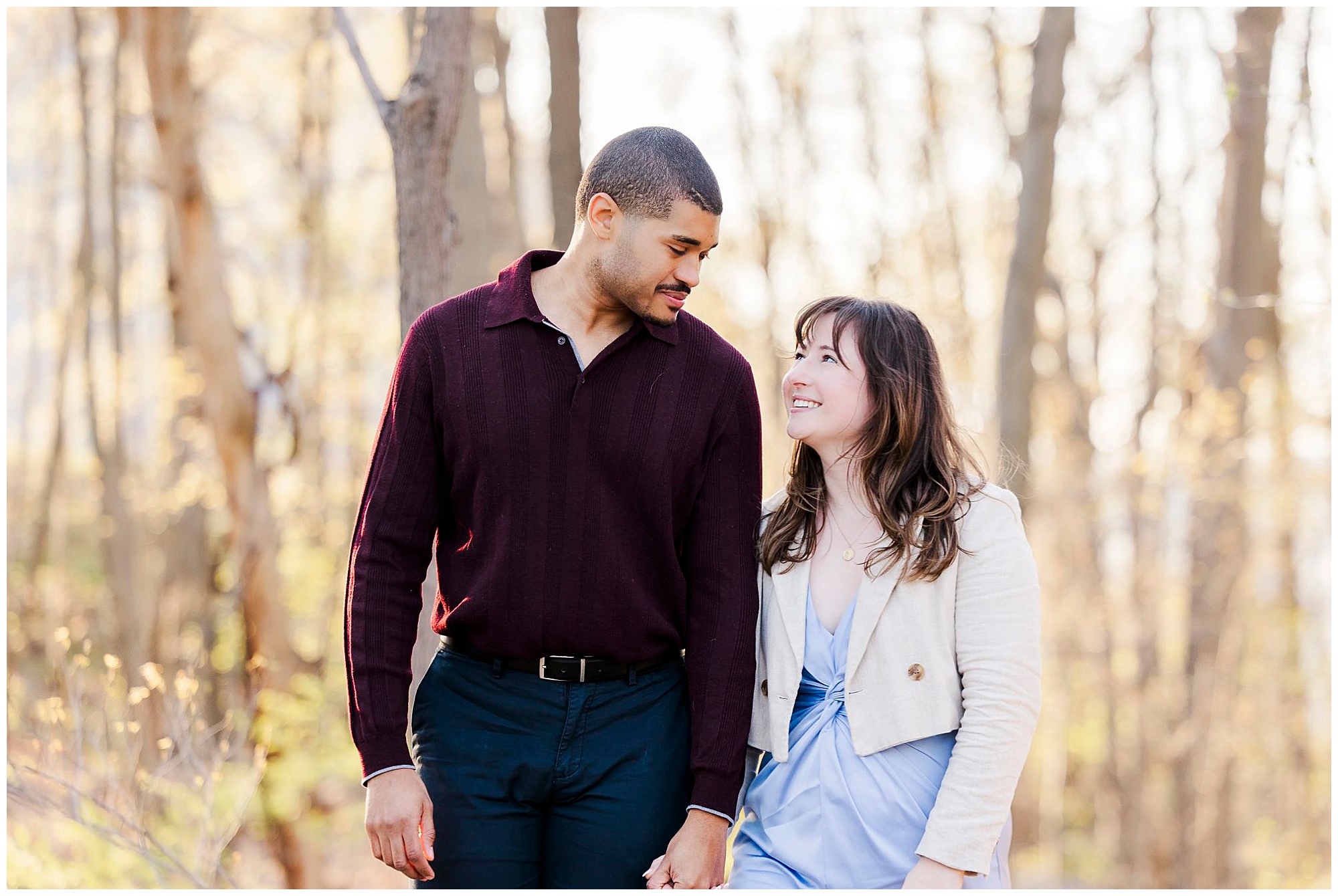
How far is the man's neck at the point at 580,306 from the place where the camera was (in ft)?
8.54

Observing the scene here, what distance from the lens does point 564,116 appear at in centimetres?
427

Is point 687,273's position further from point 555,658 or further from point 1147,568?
point 1147,568

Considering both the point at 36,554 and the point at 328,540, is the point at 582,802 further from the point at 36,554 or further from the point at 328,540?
the point at 36,554

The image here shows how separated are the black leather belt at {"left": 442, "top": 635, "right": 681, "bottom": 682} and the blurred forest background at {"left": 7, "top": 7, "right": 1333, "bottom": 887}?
4.34 m

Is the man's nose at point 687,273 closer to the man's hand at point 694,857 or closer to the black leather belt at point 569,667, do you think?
the black leather belt at point 569,667

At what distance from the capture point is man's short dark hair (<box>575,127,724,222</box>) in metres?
2.47

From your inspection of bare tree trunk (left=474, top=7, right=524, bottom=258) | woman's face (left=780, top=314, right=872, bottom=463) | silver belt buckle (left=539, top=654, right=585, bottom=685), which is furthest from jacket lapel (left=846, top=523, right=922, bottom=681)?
bare tree trunk (left=474, top=7, right=524, bottom=258)

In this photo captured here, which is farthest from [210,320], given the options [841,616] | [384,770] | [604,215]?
[841,616]

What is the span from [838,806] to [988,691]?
40 cm

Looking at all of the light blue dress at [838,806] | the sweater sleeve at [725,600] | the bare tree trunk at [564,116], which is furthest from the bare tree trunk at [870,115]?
the light blue dress at [838,806]

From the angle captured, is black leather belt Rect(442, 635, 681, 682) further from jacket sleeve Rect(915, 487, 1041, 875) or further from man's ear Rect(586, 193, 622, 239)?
man's ear Rect(586, 193, 622, 239)

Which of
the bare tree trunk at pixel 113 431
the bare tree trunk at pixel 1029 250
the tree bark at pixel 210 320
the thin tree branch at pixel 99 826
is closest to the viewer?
the thin tree branch at pixel 99 826

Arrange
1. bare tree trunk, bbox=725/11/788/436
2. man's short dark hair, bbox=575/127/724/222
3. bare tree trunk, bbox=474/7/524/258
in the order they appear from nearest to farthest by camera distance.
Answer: man's short dark hair, bbox=575/127/724/222
bare tree trunk, bbox=474/7/524/258
bare tree trunk, bbox=725/11/788/436

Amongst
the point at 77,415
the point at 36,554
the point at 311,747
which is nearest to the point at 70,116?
the point at 77,415
